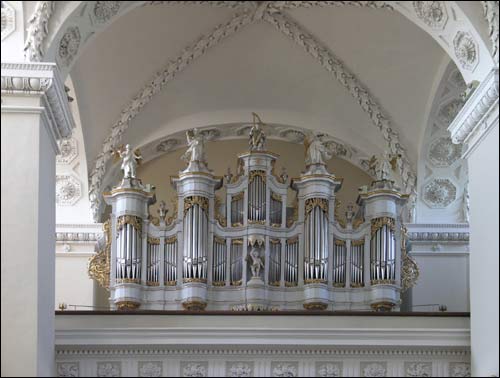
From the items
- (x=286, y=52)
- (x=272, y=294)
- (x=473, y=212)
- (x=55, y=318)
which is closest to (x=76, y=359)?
(x=55, y=318)

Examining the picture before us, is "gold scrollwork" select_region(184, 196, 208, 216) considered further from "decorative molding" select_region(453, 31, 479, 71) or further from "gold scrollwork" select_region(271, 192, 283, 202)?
"decorative molding" select_region(453, 31, 479, 71)

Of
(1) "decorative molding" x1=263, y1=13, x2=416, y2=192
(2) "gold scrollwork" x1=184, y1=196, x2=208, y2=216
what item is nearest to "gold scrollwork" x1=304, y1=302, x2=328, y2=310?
(2) "gold scrollwork" x1=184, y1=196, x2=208, y2=216

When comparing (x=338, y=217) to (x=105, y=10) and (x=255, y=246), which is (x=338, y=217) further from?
(x=105, y=10)

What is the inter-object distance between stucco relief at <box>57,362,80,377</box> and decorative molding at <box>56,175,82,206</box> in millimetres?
5053

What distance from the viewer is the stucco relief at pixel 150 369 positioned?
18438 mm

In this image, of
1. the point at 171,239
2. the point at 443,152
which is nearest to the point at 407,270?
the point at 443,152

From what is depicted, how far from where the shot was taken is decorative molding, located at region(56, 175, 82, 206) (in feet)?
75.6

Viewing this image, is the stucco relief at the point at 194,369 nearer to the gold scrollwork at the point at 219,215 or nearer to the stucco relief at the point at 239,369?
the stucco relief at the point at 239,369

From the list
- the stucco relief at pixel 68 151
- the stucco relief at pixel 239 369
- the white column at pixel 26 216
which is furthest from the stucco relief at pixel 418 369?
the stucco relief at pixel 68 151

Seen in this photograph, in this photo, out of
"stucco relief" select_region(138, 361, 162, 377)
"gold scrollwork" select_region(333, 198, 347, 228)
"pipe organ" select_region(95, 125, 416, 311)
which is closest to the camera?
"stucco relief" select_region(138, 361, 162, 377)

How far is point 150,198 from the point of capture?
21.7m

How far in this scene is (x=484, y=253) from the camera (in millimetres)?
17953

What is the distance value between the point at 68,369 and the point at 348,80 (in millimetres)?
7118

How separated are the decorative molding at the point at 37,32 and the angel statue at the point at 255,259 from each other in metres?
5.06
